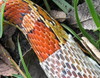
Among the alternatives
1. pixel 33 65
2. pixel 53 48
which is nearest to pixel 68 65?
pixel 53 48

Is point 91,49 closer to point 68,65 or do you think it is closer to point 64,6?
point 68,65

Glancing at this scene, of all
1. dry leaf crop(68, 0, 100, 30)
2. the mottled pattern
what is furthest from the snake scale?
dry leaf crop(68, 0, 100, 30)

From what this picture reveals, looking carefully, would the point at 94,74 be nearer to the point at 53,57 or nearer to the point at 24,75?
the point at 53,57

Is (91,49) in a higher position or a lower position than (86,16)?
lower

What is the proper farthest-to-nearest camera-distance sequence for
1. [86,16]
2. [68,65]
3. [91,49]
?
[86,16]
[91,49]
[68,65]

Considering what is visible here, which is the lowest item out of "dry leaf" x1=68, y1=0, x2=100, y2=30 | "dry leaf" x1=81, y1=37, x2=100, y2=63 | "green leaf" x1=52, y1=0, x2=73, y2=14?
"dry leaf" x1=81, y1=37, x2=100, y2=63

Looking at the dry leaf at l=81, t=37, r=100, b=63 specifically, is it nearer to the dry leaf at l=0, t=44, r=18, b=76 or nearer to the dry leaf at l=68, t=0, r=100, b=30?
the dry leaf at l=68, t=0, r=100, b=30

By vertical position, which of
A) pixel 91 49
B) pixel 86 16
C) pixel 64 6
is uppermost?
pixel 64 6
